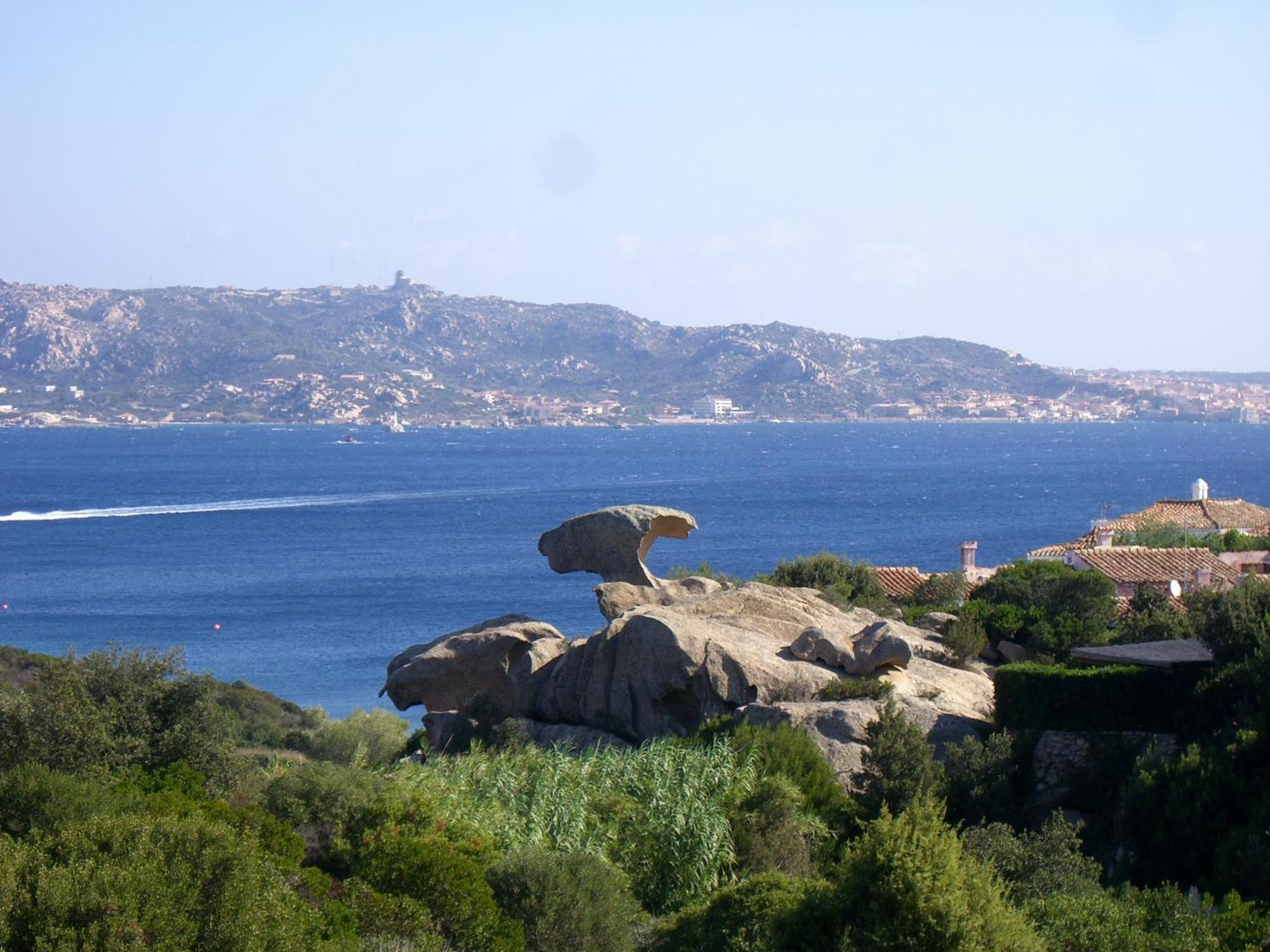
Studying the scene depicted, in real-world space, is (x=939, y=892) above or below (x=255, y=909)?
above

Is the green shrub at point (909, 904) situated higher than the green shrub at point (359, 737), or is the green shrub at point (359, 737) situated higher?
the green shrub at point (909, 904)

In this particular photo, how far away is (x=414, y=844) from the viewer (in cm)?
1273

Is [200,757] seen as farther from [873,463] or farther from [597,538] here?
[873,463]

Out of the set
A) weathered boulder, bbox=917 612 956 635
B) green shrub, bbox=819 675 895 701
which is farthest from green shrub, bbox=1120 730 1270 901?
weathered boulder, bbox=917 612 956 635

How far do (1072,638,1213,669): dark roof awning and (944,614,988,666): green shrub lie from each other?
2.31 meters

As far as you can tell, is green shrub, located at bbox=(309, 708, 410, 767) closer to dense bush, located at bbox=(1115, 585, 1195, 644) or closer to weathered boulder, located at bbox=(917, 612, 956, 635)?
weathered boulder, located at bbox=(917, 612, 956, 635)

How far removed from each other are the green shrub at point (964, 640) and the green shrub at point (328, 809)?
10.9m

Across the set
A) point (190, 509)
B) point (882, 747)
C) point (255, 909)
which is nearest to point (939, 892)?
point (255, 909)

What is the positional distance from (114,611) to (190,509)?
40231mm

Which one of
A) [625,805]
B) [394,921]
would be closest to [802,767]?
[625,805]

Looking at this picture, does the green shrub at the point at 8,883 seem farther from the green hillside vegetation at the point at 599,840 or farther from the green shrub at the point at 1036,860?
the green shrub at the point at 1036,860

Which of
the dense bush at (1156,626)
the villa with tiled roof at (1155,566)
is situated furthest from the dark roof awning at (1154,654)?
the villa with tiled roof at (1155,566)

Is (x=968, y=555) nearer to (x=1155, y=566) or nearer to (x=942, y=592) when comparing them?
(x=1155, y=566)

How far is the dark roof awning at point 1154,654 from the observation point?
18594 mm
